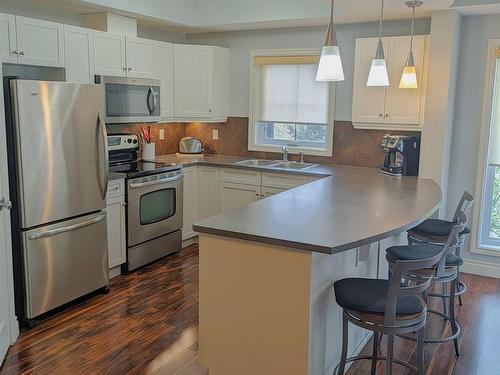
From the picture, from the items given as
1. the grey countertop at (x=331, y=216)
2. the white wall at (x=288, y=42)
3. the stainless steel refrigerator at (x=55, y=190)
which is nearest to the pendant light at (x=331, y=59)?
the grey countertop at (x=331, y=216)

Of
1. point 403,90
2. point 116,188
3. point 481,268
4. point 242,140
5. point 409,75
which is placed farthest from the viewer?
point 242,140

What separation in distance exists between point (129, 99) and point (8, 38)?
4.27 feet

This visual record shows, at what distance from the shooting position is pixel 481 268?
4.62 metres

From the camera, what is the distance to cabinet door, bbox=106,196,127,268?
13.7ft

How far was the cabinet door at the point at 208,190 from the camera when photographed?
527 centimetres

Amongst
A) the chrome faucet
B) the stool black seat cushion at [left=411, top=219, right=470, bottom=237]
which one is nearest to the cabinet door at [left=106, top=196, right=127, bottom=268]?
the chrome faucet

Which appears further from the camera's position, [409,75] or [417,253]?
[409,75]

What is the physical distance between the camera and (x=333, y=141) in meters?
5.16

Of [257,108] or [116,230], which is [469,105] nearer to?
[257,108]

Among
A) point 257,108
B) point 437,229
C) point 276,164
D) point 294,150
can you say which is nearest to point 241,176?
point 276,164

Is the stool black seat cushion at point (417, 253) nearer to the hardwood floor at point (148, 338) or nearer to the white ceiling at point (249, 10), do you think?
the hardwood floor at point (148, 338)

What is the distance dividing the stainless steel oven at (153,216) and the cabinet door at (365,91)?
1901 millimetres

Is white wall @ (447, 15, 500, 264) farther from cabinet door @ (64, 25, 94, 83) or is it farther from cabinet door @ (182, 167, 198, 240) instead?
cabinet door @ (64, 25, 94, 83)

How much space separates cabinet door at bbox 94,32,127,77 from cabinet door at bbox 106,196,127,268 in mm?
1175
